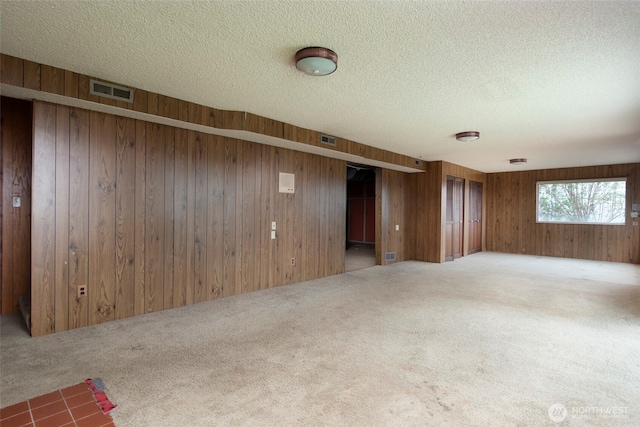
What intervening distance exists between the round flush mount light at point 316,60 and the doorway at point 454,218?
5825mm

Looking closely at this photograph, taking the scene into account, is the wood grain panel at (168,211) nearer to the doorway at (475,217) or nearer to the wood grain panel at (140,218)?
the wood grain panel at (140,218)

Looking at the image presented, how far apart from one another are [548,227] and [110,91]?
32.2 ft

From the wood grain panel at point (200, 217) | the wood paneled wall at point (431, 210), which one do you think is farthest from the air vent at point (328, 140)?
the wood paneled wall at point (431, 210)

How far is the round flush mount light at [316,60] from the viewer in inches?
88.4

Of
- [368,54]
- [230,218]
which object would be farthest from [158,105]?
[368,54]

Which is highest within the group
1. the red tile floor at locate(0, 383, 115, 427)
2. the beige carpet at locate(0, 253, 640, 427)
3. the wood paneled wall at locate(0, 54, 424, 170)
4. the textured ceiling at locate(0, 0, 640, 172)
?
the textured ceiling at locate(0, 0, 640, 172)

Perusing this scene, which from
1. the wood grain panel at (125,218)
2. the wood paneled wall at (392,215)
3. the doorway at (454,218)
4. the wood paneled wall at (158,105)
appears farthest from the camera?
the doorway at (454,218)

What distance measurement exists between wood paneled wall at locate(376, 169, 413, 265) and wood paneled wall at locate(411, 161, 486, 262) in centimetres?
21

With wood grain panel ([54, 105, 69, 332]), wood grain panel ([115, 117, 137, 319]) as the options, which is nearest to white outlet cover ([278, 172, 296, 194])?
wood grain panel ([115, 117, 137, 319])

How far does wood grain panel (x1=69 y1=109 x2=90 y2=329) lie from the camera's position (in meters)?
2.98

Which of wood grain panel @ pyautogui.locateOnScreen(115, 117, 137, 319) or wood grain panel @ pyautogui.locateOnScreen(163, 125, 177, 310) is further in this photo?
wood grain panel @ pyautogui.locateOnScreen(163, 125, 177, 310)

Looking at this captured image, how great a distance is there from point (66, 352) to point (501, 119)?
16.8 feet

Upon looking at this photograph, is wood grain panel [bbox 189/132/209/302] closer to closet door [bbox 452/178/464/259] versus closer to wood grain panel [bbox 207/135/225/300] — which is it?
wood grain panel [bbox 207/135/225/300]

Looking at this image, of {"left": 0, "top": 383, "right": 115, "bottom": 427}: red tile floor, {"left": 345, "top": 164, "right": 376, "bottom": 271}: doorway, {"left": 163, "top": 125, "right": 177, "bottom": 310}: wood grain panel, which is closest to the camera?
{"left": 0, "top": 383, "right": 115, "bottom": 427}: red tile floor
